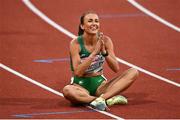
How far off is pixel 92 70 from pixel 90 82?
0.48 feet

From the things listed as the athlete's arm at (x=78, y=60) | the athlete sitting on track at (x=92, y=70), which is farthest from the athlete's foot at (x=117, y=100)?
the athlete's arm at (x=78, y=60)

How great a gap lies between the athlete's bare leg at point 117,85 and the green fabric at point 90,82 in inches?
2.4

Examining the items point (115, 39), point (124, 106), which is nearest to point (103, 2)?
point (115, 39)

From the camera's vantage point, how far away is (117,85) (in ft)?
27.6

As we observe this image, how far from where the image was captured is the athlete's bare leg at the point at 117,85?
8.37m

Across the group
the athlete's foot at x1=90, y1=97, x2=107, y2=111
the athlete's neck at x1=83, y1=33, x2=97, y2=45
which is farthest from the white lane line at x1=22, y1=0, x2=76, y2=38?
the athlete's foot at x1=90, y1=97, x2=107, y2=111

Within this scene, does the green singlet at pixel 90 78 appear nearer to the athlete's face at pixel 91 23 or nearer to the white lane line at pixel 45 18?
the athlete's face at pixel 91 23

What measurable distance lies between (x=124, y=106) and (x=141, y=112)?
395mm

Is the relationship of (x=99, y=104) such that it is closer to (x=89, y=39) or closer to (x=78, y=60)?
(x=78, y=60)

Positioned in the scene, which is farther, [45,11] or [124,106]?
[45,11]

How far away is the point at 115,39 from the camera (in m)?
11.4

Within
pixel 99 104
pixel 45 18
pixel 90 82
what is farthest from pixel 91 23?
pixel 45 18

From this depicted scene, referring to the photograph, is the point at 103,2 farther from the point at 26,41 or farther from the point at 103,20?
the point at 26,41

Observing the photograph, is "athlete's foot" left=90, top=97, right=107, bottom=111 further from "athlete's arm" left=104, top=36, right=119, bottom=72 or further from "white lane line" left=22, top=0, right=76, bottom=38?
"white lane line" left=22, top=0, right=76, bottom=38
